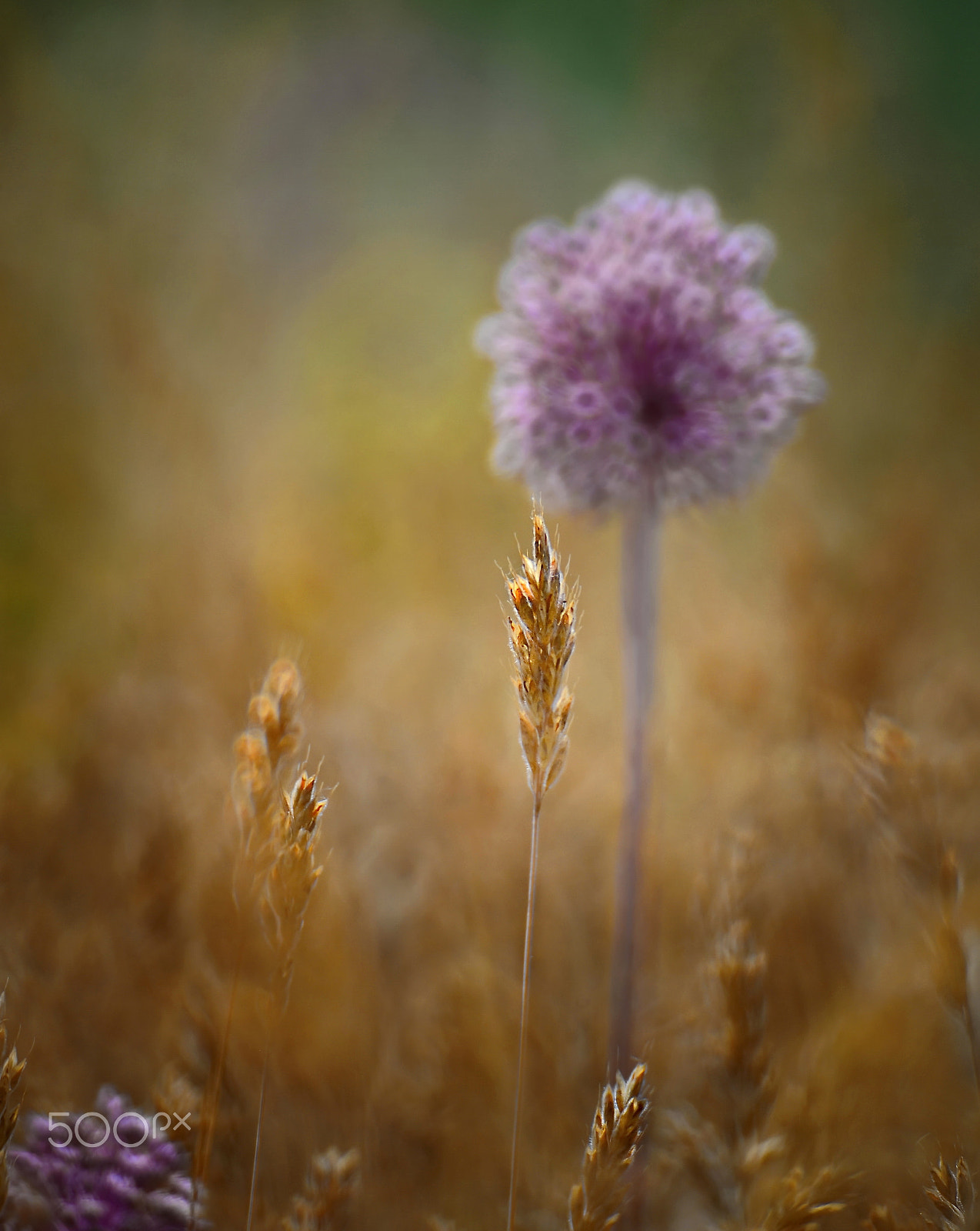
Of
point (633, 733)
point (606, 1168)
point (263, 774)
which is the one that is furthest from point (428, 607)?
point (606, 1168)

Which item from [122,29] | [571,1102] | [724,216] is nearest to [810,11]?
[724,216]

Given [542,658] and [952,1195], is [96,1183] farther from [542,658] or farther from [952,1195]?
[952,1195]

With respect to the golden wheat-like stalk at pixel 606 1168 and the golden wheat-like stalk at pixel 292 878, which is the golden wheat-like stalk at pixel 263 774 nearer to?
the golden wheat-like stalk at pixel 292 878

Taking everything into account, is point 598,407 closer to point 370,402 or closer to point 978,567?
point 978,567

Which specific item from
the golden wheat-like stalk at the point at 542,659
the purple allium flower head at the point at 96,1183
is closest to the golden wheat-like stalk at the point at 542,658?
the golden wheat-like stalk at the point at 542,659

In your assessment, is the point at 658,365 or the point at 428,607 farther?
the point at 428,607
